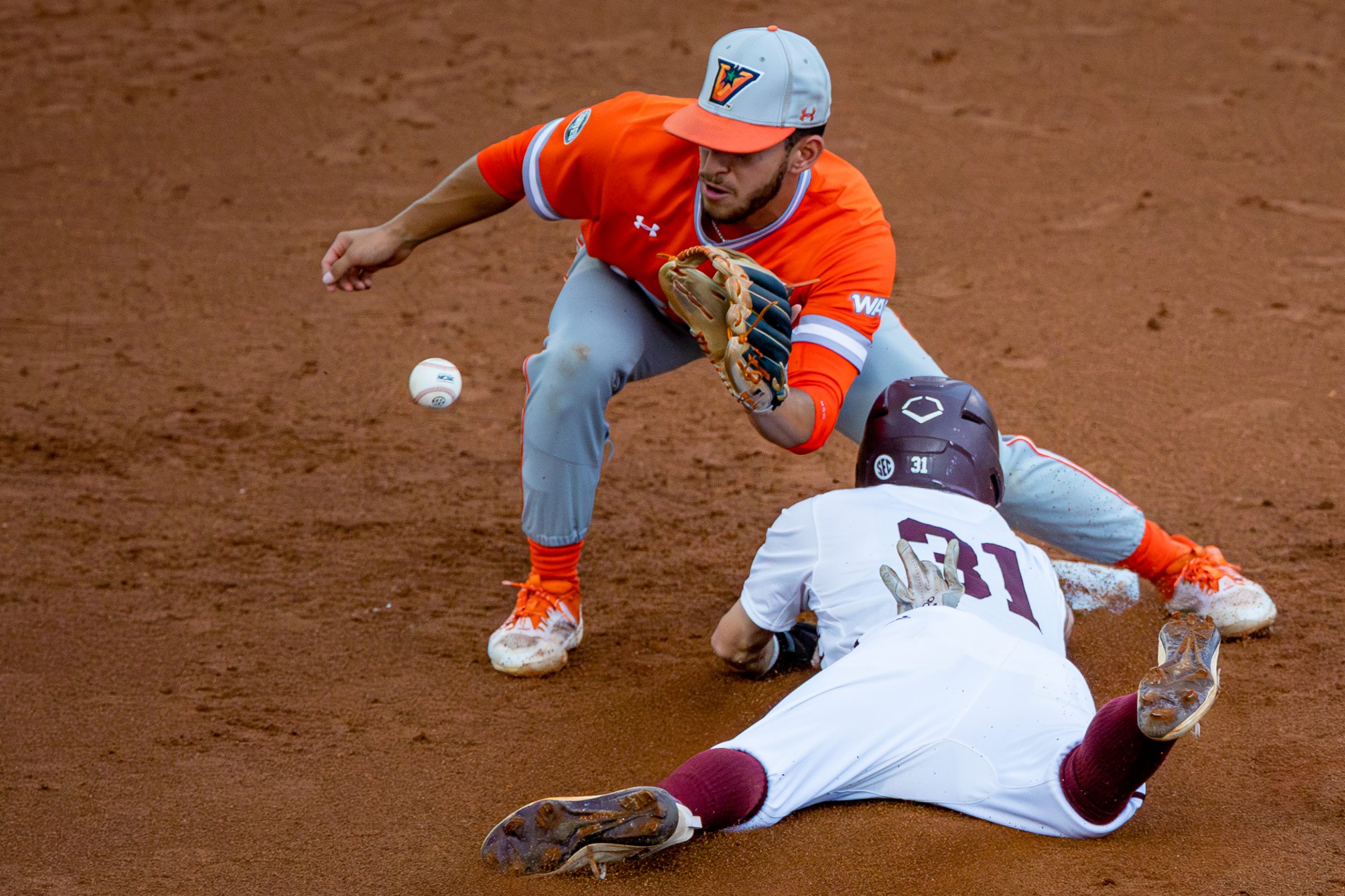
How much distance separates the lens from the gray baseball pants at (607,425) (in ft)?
11.0

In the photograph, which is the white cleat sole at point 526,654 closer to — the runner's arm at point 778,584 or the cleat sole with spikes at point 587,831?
the runner's arm at point 778,584

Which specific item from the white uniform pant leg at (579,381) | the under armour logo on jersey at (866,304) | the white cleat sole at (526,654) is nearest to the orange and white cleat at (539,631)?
the white cleat sole at (526,654)

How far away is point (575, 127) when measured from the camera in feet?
11.3

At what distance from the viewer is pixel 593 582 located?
4074 millimetres

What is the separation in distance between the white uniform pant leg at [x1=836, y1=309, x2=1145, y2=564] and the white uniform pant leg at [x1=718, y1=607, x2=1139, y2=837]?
99cm

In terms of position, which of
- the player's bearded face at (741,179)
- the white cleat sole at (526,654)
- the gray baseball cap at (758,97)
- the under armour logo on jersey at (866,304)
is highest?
the gray baseball cap at (758,97)

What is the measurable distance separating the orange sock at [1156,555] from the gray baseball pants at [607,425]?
4cm

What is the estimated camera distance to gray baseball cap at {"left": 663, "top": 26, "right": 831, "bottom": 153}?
307cm

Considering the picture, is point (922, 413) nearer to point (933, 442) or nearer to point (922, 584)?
point (933, 442)

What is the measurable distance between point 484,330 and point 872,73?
3267mm

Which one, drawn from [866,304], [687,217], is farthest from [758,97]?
[866,304]

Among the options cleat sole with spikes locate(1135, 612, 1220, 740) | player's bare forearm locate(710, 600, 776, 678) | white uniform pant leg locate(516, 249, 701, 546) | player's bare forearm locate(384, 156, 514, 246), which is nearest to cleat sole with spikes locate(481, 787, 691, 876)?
player's bare forearm locate(710, 600, 776, 678)

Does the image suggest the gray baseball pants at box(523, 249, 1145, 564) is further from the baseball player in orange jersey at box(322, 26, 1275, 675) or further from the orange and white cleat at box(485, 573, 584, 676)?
the orange and white cleat at box(485, 573, 584, 676)

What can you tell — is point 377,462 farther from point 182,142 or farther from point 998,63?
point 998,63
